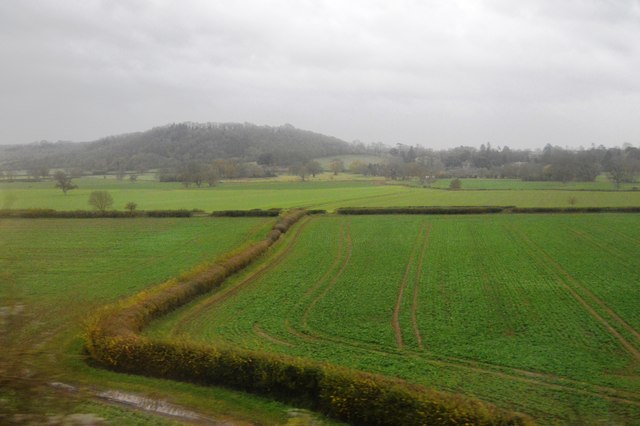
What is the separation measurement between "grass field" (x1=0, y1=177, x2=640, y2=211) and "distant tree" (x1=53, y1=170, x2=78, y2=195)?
0.82 metres

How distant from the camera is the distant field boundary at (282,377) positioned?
336 inches

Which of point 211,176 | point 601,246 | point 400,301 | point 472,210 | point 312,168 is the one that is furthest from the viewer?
point 312,168

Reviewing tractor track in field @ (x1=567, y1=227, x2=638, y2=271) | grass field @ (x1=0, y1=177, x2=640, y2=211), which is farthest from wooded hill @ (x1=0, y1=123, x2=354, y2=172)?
tractor track in field @ (x1=567, y1=227, x2=638, y2=271)

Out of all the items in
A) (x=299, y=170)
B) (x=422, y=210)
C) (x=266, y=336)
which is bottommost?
(x=266, y=336)

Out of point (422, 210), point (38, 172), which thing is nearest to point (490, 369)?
point (422, 210)

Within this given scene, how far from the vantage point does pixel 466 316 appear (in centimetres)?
1558

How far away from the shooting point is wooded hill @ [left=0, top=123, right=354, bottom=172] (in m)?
62.2

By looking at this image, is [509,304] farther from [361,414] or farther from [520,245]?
[520,245]

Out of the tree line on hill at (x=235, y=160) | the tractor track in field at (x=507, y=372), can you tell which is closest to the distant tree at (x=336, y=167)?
the tree line on hill at (x=235, y=160)

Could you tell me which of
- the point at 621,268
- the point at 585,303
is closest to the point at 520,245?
the point at 621,268

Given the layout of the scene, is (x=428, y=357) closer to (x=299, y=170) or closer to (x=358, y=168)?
(x=299, y=170)

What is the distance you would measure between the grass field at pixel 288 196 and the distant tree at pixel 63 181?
821 millimetres

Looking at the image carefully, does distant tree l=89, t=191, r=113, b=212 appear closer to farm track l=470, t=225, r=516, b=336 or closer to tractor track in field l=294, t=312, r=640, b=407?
farm track l=470, t=225, r=516, b=336

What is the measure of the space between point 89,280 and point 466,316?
1671 centimetres
